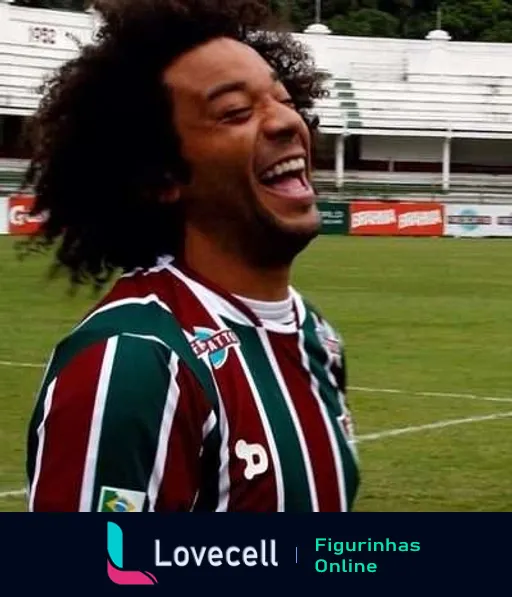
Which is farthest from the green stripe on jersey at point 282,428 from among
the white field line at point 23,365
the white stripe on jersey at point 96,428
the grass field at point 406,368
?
the white field line at point 23,365

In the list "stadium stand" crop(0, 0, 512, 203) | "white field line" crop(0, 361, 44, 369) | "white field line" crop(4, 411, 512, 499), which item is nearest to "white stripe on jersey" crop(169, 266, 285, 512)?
"white field line" crop(4, 411, 512, 499)

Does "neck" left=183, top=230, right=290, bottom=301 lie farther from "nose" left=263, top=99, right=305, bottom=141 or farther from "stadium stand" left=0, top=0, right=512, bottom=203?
"stadium stand" left=0, top=0, right=512, bottom=203

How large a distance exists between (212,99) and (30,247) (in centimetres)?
73

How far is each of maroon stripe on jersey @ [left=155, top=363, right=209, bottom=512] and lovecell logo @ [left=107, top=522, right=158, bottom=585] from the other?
0.13m

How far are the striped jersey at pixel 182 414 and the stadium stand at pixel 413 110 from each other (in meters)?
64.3

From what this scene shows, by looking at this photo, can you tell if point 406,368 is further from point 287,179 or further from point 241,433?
point 241,433

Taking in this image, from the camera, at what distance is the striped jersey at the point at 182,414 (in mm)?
3078

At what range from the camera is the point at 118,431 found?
10.0ft

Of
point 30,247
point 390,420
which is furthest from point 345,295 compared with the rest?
point 30,247

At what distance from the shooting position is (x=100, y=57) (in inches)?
143

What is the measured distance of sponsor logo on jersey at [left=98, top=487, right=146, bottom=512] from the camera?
3.10 m

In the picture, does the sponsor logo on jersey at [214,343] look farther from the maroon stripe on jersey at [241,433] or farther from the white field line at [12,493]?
the white field line at [12,493]

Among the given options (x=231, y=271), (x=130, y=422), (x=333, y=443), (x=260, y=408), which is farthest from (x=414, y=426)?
(x=130, y=422)

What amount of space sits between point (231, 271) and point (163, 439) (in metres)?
0.47
